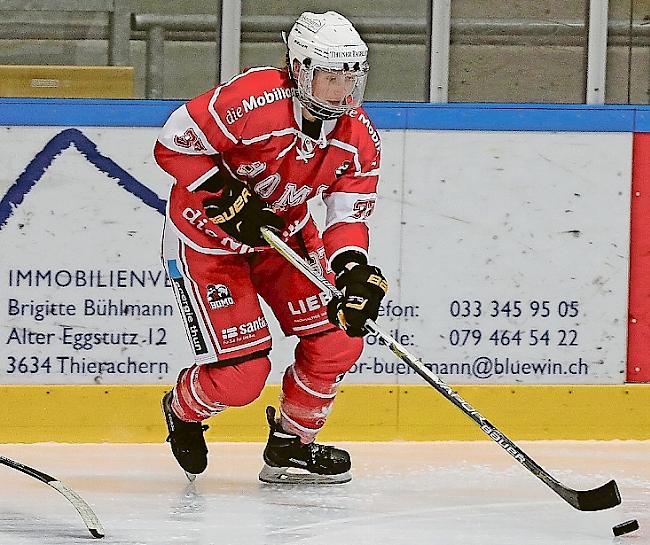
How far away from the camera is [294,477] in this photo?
11.8 ft

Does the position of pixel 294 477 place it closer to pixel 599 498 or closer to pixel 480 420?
pixel 480 420

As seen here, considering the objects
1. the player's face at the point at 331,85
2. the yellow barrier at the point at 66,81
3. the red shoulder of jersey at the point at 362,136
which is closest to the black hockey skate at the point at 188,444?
the red shoulder of jersey at the point at 362,136

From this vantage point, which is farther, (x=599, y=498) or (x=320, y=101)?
(x=320, y=101)

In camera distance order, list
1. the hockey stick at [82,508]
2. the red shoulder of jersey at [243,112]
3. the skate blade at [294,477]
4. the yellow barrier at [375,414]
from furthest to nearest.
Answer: the yellow barrier at [375,414] < the skate blade at [294,477] < the red shoulder of jersey at [243,112] < the hockey stick at [82,508]

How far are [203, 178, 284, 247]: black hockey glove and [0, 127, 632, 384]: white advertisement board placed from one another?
2.98 ft

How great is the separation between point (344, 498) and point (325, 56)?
109cm

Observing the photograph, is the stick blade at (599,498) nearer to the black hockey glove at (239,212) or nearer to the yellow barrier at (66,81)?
the black hockey glove at (239,212)

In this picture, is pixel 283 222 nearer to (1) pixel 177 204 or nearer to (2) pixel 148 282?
(1) pixel 177 204

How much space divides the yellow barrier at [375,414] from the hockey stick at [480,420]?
36.0 inches

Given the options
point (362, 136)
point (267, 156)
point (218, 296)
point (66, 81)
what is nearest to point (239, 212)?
point (267, 156)

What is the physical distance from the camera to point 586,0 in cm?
454

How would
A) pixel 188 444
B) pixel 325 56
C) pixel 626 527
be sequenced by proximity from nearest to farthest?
pixel 626 527 < pixel 325 56 < pixel 188 444

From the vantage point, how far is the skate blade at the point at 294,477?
357 cm

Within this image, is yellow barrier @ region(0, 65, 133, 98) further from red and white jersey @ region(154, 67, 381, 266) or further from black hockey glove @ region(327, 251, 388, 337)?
black hockey glove @ region(327, 251, 388, 337)
